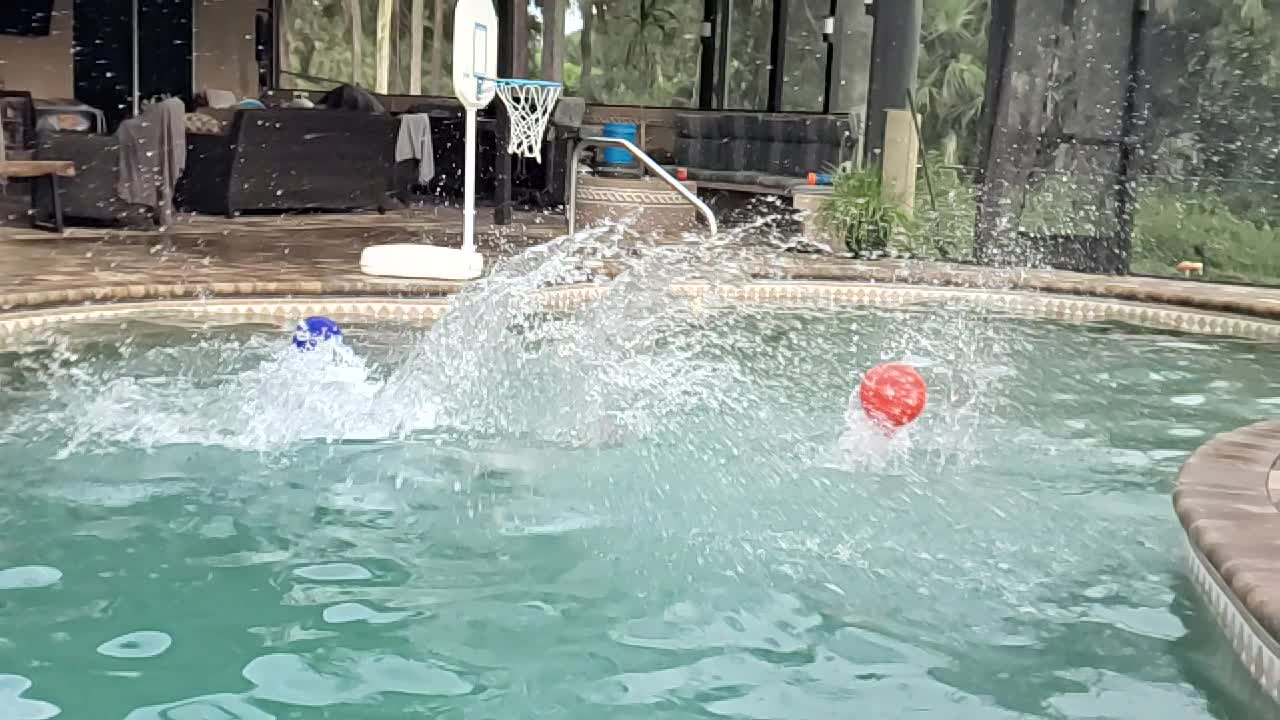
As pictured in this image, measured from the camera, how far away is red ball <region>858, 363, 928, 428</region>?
457 centimetres

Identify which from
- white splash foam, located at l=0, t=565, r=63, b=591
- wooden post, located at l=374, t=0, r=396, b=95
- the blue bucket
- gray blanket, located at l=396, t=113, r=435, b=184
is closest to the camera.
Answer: white splash foam, located at l=0, t=565, r=63, b=591

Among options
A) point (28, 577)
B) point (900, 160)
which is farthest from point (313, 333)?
point (900, 160)

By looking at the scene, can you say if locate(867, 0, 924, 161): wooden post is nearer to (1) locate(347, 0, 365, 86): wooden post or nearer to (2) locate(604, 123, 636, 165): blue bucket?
(2) locate(604, 123, 636, 165): blue bucket

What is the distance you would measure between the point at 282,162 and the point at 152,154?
1.78 metres

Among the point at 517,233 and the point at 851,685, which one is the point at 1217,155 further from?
the point at 851,685

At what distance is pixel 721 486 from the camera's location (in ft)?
14.0

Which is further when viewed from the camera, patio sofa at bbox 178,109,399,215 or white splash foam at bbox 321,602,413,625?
patio sofa at bbox 178,109,399,215

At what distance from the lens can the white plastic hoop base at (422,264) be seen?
25.7 ft

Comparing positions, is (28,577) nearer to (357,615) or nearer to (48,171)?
(357,615)

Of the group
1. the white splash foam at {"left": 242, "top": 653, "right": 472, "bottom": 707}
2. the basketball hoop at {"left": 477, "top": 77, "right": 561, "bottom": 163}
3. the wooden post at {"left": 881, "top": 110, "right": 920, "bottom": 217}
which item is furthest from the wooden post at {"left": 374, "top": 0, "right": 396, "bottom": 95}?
the white splash foam at {"left": 242, "top": 653, "right": 472, "bottom": 707}

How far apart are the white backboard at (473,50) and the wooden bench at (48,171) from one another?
291 cm

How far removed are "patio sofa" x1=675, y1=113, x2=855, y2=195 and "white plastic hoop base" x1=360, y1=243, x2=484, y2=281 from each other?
508 cm

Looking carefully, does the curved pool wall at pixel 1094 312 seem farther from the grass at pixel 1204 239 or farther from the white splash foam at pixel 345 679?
the white splash foam at pixel 345 679

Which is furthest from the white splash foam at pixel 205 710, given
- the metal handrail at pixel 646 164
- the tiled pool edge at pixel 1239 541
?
the metal handrail at pixel 646 164
